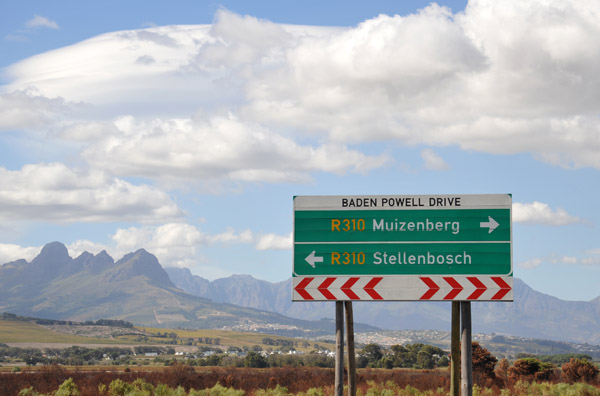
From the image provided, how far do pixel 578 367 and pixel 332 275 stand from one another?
27.8 m

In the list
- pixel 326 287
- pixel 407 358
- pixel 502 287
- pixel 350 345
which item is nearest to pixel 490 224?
pixel 502 287

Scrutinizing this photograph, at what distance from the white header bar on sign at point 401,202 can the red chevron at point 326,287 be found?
1.57 m

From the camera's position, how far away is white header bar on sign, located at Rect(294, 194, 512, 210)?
1541 centimetres

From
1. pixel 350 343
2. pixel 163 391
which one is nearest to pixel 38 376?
pixel 163 391

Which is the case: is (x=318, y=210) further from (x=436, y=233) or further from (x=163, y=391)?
(x=163, y=391)

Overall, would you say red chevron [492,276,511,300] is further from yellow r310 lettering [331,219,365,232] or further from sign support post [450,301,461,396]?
yellow r310 lettering [331,219,365,232]

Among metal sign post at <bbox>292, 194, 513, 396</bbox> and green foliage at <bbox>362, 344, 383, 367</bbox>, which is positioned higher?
metal sign post at <bbox>292, 194, 513, 396</bbox>

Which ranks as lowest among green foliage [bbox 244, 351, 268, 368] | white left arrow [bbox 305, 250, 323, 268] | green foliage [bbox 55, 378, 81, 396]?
green foliage [bbox 244, 351, 268, 368]

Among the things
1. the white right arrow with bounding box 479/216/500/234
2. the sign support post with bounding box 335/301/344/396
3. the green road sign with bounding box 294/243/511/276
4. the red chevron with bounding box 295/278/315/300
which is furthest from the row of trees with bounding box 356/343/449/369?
the white right arrow with bounding box 479/216/500/234

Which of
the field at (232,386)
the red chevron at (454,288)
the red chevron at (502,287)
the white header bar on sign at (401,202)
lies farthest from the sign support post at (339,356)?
the field at (232,386)

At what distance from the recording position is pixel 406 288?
15.4m

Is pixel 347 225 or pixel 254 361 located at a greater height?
pixel 347 225

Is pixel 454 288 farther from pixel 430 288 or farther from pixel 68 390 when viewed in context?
pixel 68 390

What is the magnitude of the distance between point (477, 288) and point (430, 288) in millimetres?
968
